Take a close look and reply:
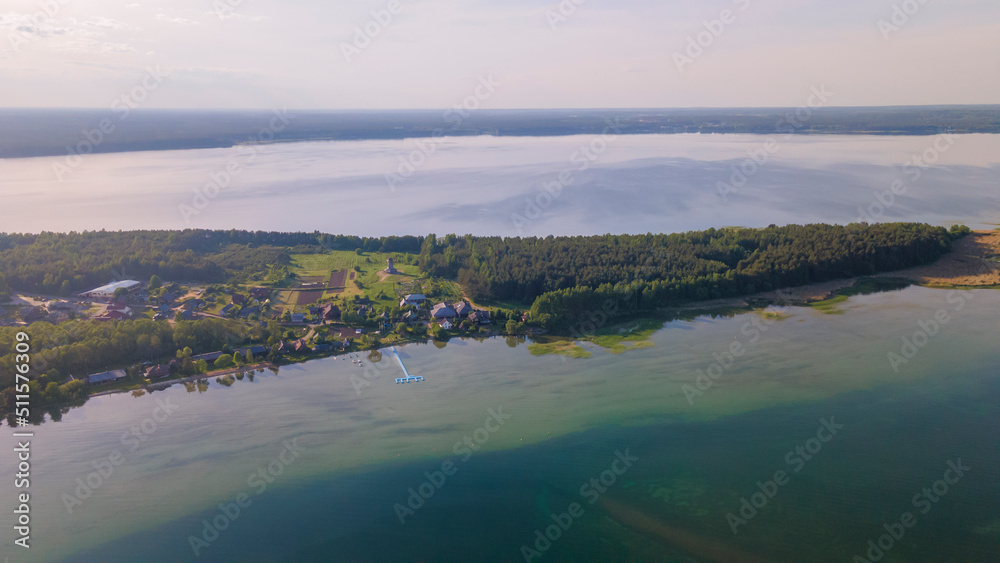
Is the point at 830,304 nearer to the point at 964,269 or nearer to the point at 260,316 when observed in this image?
the point at 964,269

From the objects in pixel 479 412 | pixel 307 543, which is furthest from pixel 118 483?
pixel 479 412

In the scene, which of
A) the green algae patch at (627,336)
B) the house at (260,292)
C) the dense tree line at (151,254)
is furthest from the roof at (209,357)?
the green algae patch at (627,336)

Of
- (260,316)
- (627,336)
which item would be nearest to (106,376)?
(260,316)

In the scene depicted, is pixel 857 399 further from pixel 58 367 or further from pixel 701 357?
Result: pixel 58 367

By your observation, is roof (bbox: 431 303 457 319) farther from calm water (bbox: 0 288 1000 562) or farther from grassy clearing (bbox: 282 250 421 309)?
calm water (bbox: 0 288 1000 562)

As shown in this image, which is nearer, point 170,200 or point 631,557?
point 631,557

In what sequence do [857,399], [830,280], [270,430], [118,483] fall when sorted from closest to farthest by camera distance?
1. [118,483]
2. [270,430]
3. [857,399]
4. [830,280]

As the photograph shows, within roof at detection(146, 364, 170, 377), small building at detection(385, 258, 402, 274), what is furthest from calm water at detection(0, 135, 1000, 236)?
roof at detection(146, 364, 170, 377)
